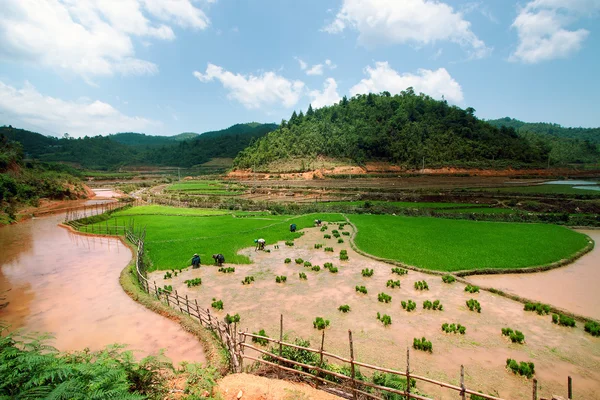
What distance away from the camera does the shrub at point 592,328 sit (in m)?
10.9

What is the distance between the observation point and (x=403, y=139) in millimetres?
100125

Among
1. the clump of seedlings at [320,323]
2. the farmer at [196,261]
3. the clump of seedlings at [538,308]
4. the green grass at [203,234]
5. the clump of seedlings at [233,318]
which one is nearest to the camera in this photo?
the clump of seedlings at [320,323]

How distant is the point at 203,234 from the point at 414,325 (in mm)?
21438

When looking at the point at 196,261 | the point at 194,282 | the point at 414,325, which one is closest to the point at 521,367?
the point at 414,325

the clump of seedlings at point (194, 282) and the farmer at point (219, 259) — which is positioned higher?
the farmer at point (219, 259)

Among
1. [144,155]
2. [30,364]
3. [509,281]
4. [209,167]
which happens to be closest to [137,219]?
[30,364]

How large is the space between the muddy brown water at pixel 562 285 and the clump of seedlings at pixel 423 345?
774 cm

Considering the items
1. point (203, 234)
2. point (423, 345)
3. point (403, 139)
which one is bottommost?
point (423, 345)

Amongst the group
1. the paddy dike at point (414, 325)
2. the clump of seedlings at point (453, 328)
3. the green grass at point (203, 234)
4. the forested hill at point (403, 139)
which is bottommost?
the paddy dike at point (414, 325)

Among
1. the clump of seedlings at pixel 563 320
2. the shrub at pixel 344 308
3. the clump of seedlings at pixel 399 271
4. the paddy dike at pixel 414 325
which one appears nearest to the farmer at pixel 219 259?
the paddy dike at pixel 414 325

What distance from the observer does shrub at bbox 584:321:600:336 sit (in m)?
10.9

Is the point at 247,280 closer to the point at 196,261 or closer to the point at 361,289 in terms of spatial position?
the point at 196,261

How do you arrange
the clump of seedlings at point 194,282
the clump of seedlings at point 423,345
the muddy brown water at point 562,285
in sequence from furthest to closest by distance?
the clump of seedlings at point 194,282 → the muddy brown water at point 562,285 → the clump of seedlings at point 423,345

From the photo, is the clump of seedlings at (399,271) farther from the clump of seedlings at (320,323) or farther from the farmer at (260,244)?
the farmer at (260,244)
